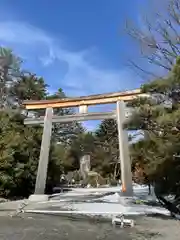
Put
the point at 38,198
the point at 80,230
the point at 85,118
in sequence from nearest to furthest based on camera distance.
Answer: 1. the point at 80,230
2. the point at 38,198
3. the point at 85,118

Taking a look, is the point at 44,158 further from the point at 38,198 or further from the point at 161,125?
the point at 161,125

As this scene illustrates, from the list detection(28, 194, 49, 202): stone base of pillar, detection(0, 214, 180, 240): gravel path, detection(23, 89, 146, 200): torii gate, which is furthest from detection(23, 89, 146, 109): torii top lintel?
detection(0, 214, 180, 240): gravel path

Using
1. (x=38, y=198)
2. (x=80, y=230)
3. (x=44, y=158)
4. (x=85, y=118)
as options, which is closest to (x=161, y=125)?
(x=80, y=230)

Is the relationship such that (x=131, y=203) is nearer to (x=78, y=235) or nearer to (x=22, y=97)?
(x=78, y=235)

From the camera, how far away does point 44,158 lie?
19188 mm

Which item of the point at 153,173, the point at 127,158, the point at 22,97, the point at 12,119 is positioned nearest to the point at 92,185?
the point at 22,97

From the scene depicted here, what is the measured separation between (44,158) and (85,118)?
3.14 m

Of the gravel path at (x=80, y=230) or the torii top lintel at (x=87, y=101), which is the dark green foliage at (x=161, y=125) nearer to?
the gravel path at (x=80, y=230)

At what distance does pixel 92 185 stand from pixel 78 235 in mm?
25791

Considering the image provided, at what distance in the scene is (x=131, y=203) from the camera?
50.1 feet

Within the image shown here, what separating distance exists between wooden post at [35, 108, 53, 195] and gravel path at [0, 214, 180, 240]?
730cm

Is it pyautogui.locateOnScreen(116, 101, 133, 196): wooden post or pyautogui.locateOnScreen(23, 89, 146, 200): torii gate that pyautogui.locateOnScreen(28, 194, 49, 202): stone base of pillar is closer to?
pyautogui.locateOnScreen(23, 89, 146, 200): torii gate

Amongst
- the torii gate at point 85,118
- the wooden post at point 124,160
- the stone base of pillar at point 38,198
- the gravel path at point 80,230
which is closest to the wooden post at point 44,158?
the torii gate at point 85,118

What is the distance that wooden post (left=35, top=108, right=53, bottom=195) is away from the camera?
18688 mm
